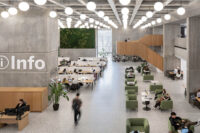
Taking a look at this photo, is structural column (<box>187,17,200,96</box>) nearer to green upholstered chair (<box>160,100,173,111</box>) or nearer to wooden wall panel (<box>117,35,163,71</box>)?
green upholstered chair (<box>160,100,173,111</box>)

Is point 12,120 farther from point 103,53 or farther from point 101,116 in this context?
point 103,53

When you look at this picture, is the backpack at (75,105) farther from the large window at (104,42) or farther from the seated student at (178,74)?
the large window at (104,42)

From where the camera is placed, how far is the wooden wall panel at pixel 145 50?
2518 centimetres

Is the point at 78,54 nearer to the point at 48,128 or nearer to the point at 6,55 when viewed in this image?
the point at 6,55

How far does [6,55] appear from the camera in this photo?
13.7m

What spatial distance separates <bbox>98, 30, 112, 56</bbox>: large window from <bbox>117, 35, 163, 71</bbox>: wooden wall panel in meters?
14.0

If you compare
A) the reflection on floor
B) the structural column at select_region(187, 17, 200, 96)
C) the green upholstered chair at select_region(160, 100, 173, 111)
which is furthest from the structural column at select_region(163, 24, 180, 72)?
the green upholstered chair at select_region(160, 100, 173, 111)

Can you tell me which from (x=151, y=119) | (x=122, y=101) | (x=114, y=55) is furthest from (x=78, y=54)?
(x=151, y=119)

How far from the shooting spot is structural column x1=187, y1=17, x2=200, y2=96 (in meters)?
14.2

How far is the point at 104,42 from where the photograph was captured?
47188 millimetres

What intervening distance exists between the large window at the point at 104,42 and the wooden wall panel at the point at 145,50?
551 inches

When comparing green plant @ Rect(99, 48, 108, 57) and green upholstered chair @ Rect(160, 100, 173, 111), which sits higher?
green plant @ Rect(99, 48, 108, 57)

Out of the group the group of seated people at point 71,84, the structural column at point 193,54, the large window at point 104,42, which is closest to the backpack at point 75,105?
the group of seated people at point 71,84

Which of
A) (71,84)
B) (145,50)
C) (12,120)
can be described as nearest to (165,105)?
(12,120)
